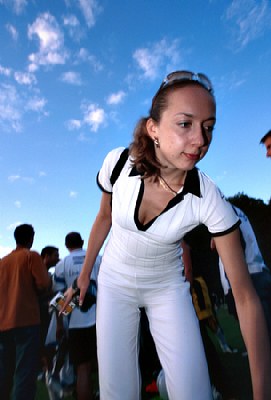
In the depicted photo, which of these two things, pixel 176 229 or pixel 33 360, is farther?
pixel 33 360

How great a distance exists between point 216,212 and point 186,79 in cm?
73

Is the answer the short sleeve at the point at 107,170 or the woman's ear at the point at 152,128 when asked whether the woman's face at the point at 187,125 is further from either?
the short sleeve at the point at 107,170

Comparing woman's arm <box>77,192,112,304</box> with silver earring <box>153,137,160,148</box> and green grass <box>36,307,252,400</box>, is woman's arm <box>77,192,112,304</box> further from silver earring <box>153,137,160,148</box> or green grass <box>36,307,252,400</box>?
green grass <box>36,307,252,400</box>

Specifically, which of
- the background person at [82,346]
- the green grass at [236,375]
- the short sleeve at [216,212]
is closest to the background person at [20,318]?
the background person at [82,346]

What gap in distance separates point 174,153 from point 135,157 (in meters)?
0.37

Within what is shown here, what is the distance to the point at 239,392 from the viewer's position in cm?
463

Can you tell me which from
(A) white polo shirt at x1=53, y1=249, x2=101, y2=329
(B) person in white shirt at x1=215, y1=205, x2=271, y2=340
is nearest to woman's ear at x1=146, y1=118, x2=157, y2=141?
(B) person in white shirt at x1=215, y1=205, x2=271, y2=340

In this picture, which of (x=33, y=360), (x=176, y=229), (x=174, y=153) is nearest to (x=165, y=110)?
(x=174, y=153)

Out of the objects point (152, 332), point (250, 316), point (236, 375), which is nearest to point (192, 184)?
point (250, 316)

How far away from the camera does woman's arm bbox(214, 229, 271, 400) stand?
1364 millimetres

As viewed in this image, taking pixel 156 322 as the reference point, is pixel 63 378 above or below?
below

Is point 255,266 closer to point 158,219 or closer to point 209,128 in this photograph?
point 158,219

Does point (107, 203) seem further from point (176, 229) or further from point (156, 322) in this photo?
point (156, 322)

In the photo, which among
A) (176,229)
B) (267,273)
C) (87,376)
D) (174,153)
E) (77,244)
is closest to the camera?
(174,153)
